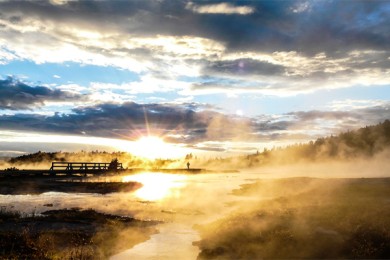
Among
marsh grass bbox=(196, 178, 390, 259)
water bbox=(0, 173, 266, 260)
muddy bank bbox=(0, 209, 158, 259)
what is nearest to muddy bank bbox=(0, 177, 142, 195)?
water bbox=(0, 173, 266, 260)

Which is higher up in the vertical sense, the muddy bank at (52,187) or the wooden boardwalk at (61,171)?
the wooden boardwalk at (61,171)

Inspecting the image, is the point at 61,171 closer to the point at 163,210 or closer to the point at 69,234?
the point at 163,210

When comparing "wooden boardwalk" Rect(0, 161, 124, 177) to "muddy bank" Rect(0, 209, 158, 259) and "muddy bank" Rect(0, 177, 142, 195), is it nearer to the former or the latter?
"muddy bank" Rect(0, 177, 142, 195)

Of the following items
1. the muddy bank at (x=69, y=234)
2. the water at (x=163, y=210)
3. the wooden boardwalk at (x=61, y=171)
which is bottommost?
the water at (x=163, y=210)

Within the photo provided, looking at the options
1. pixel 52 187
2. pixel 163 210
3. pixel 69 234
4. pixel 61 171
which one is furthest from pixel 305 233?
pixel 61 171

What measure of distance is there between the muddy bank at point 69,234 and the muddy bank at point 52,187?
2088 cm

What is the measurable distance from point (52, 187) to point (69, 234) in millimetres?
34013

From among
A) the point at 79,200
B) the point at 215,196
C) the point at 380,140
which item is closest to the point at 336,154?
the point at 380,140

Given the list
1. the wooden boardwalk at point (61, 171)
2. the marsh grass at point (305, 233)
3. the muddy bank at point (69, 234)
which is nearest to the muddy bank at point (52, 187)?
the wooden boardwalk at point (61, 171)

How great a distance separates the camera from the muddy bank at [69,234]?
60.2 ft

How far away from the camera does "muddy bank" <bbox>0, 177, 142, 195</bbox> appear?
168ft

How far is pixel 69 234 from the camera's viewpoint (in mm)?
22750

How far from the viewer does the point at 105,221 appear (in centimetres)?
2802

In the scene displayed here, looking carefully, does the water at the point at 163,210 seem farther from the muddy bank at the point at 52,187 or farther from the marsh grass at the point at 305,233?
the muddy bank at the point at 52,187
